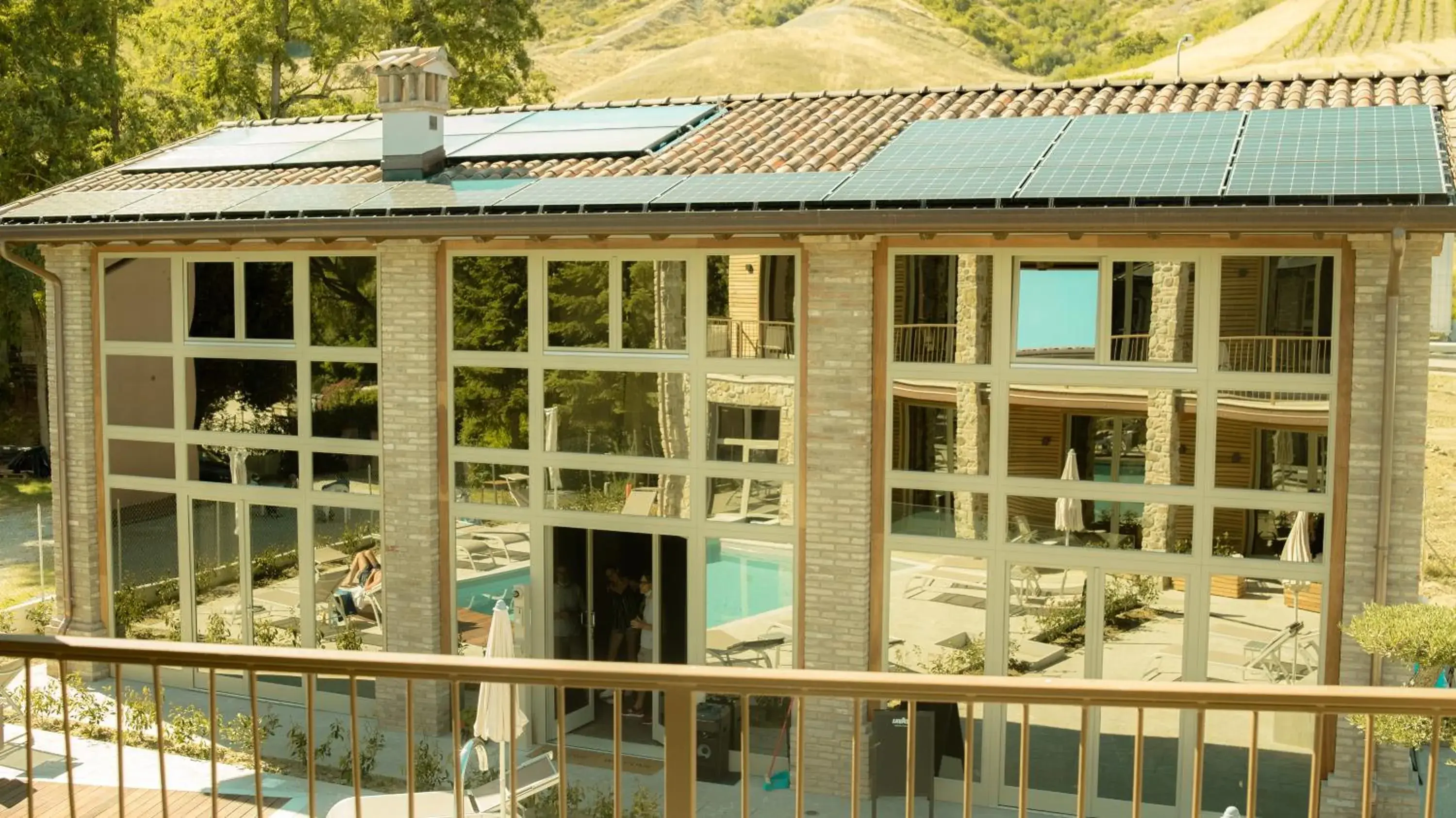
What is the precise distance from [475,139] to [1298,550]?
10.00 m

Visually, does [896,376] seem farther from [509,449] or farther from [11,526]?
[11,526]

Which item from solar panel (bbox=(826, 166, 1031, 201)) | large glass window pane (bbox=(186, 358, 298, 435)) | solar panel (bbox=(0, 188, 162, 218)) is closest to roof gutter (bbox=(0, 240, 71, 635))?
solar panel (bbox=(0, 188, 162, 218))

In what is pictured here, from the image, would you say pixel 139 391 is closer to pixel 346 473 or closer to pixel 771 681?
pixel 346 473

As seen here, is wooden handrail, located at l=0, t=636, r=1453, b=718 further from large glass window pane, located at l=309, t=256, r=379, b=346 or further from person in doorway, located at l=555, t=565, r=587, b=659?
large glass window pane, located at l=309, t=256, r=379, b=346

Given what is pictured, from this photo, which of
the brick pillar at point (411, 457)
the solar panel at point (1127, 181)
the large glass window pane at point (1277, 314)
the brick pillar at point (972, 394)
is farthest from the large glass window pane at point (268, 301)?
the large glass window pane at point (1277, 314)

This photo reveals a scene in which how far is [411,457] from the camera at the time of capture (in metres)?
14.5

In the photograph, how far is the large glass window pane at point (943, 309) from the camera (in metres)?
12.4

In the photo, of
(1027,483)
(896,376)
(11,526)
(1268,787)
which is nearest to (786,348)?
(896,376)

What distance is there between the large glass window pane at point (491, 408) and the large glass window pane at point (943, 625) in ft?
Result: 12.7

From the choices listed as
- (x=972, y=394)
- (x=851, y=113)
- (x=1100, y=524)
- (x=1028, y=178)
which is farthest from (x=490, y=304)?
(x=1100, y=524)

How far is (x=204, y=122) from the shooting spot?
32.8 metres

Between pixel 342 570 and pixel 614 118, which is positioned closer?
pixel 342 570

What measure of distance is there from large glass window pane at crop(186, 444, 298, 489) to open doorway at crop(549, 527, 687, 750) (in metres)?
3.31

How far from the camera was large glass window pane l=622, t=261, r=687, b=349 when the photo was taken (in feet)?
44.0
